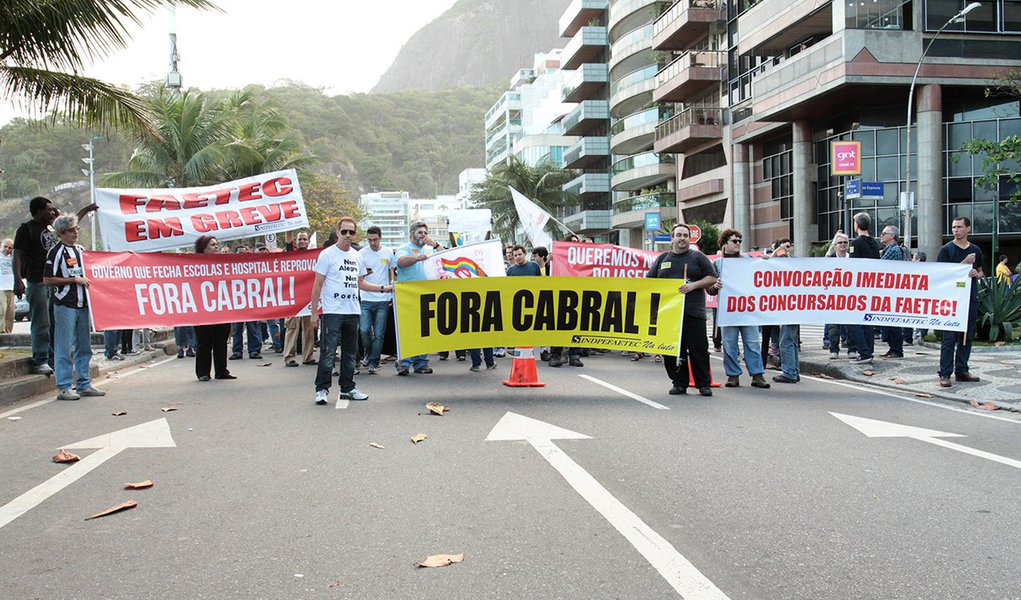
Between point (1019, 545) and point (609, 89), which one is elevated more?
point (609, 89)

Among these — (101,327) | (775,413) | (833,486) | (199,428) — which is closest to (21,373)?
(101,327)

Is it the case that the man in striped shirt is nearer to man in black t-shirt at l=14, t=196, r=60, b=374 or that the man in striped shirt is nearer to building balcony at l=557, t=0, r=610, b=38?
man in black t-shirt at l=14, t=196, r=60, b=374

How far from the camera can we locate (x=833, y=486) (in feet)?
17.8

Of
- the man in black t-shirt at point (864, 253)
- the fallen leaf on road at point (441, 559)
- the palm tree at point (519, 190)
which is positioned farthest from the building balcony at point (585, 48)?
the fallen leaf on road at point (441, 559)

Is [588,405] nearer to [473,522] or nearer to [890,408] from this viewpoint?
[890,408]

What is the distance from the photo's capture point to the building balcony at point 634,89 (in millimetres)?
58094

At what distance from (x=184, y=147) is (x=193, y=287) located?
24.2 m

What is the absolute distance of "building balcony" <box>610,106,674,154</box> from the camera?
2216 inches

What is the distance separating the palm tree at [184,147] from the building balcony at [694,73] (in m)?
24.9

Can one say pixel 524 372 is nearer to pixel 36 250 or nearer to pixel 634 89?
pixel 36 250

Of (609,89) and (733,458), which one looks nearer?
(733,458)

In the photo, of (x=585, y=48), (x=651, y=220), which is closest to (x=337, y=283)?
(x=651, y=220)

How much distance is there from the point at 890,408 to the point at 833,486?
156 inches

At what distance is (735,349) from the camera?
10703 millimetres
